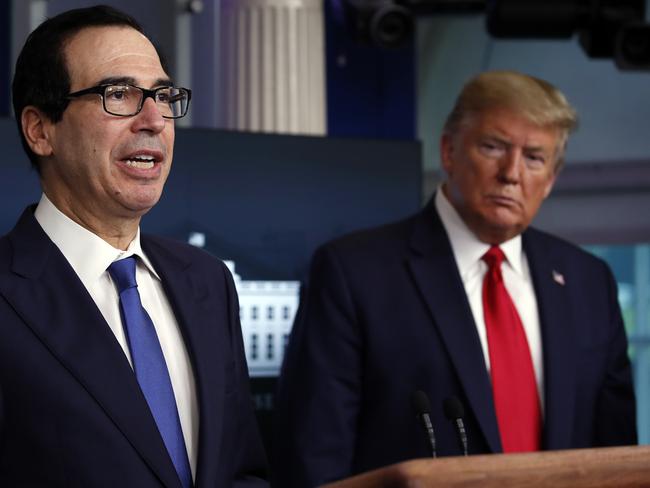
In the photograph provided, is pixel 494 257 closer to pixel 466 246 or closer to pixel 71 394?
pixel 466 246

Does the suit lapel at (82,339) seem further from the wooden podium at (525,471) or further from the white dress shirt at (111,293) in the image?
the wooden podium at (525,471)

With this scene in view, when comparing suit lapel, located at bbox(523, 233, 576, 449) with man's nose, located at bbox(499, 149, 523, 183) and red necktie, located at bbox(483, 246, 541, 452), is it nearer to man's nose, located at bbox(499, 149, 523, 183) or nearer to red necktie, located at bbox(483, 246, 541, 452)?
red necktie, located at bbox(483, 246, 541, 452)

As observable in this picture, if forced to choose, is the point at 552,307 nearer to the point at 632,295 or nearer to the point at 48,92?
the point at 48,92

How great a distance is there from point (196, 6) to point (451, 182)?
68.7 inches

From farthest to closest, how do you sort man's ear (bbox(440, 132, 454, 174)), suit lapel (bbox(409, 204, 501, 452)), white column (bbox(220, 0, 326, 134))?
white column (bbox(220, 0, 326, 134)), man's ear (bbox(440, 132, 454, 174)), suit lapel (bbox(409, 204, 501, 452))

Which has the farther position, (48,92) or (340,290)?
(340,290)

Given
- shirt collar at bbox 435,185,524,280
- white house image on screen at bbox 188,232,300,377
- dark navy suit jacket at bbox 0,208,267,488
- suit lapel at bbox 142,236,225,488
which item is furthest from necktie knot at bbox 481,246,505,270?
dark navy suit jacket at bbox 0,208,267,488

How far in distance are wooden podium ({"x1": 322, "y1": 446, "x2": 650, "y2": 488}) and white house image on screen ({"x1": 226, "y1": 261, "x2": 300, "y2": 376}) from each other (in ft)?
6.31

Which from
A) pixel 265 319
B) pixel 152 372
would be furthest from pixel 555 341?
pixel 152 372

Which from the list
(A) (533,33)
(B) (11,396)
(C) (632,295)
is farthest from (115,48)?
(C) (632,295)

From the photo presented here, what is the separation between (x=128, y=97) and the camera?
2.07 m

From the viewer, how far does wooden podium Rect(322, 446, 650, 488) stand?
5.14 ft

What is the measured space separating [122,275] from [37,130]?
Result: 29 cm

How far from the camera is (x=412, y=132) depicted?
17.9 feet
